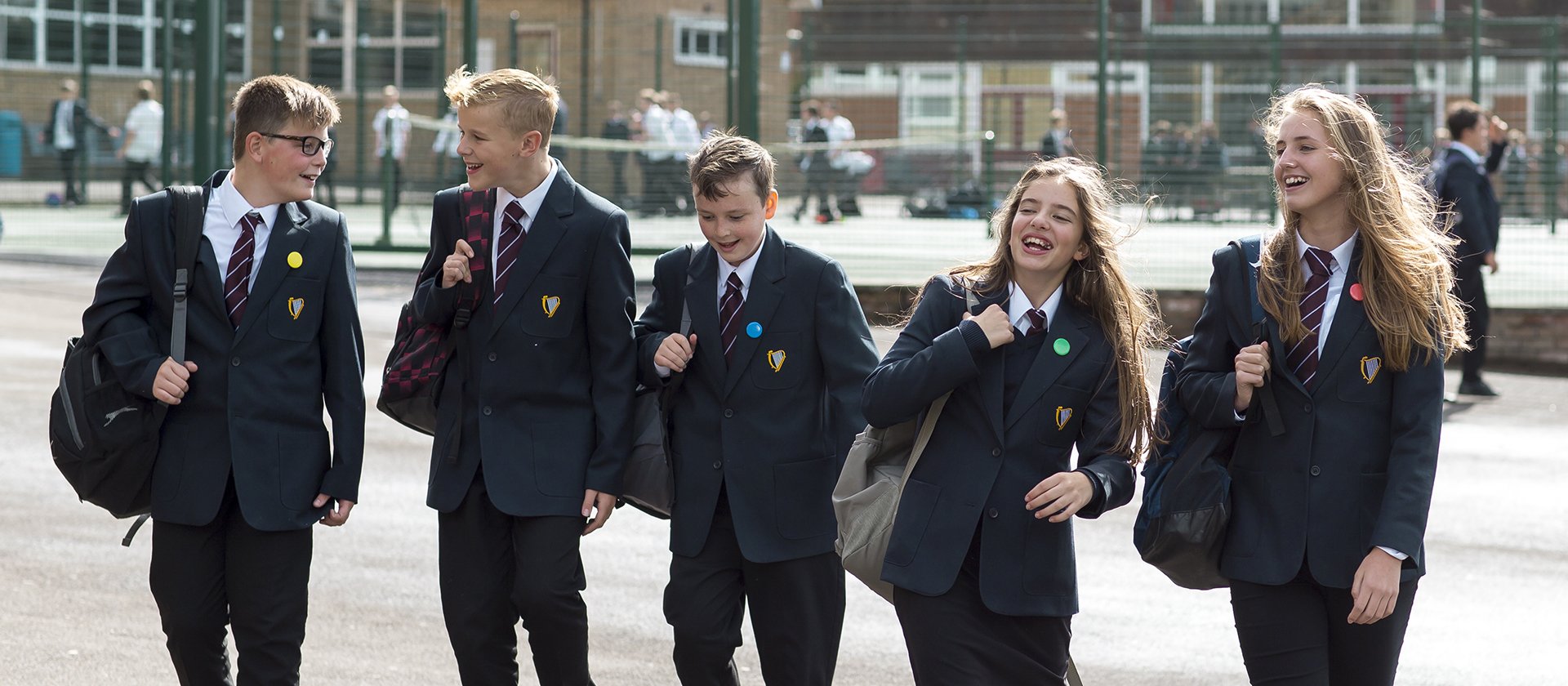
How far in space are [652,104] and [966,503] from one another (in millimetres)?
14637

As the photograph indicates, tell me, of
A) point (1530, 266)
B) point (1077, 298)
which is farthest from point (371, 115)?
point (1077, 298)

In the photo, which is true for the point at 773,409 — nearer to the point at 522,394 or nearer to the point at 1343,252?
the point at 522,394

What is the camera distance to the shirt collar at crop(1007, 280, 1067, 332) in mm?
3852

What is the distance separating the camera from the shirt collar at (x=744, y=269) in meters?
4.36

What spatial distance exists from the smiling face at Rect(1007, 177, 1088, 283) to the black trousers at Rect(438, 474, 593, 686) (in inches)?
53.6

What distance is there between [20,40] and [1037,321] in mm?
27784

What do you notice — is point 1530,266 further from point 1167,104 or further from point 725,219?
point 725,219

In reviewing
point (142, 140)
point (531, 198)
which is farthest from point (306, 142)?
point (142, 140)

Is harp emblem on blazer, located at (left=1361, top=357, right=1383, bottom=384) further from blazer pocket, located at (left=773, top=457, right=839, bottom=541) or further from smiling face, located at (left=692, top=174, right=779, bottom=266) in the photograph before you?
smiling face, located at (left=692, top=174, right=779, bottom=266)

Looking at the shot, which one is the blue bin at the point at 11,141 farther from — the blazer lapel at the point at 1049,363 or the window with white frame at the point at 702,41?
the blazer lapel at the point at 1049,363

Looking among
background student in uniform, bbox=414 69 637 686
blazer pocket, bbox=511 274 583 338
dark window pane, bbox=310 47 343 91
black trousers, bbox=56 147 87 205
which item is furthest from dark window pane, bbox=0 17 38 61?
blazer pocket, bbox=511 274 583 338

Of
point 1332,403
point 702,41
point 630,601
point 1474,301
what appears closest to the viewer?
point 1332,403

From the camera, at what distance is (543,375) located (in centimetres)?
436

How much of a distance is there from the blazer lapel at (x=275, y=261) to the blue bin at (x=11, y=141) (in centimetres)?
2108
